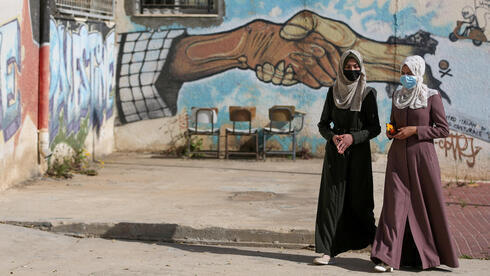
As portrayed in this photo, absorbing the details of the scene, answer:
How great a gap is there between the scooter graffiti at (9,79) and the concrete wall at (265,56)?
4755 mm

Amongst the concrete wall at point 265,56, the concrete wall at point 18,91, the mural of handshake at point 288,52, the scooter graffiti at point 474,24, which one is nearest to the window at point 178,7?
the concrete wall at point 265,56

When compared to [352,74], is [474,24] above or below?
above

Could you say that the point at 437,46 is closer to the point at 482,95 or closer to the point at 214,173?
the point at 482,95

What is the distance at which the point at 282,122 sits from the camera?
14734 mm

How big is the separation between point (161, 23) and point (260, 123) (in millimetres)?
2675

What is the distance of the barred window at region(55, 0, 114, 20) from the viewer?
12.1 m

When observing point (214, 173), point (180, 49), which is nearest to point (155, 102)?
point (180, 49)

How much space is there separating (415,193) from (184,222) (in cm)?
265

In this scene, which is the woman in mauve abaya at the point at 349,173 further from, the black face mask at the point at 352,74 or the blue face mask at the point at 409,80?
the blue face mask at the point at 409,80

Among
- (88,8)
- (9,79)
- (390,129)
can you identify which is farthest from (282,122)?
(390,129)

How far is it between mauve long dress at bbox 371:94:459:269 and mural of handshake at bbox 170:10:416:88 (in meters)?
7.90

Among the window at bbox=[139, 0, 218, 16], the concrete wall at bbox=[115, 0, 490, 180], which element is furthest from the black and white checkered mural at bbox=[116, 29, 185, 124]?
the window at bbox=[139, 0, 218, 16]

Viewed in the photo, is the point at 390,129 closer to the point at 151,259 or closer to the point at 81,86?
the point at 151,259

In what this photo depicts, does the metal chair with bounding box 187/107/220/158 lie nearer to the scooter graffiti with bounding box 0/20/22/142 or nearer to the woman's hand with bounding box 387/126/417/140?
the scooter graffiti with bounding box 0/20/22/142
